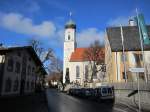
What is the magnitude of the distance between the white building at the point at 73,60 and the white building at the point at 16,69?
120ft

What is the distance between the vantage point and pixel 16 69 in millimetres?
36375

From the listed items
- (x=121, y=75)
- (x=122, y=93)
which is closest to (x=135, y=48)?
(x=121, y=75)

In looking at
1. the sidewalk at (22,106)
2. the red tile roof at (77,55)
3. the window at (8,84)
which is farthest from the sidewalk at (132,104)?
the red tile roof at (77,55)

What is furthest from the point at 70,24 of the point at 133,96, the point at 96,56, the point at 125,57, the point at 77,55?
the point at 133,96

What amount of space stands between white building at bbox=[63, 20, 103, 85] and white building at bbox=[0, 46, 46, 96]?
1445 inches

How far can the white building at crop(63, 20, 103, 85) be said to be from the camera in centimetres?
8579

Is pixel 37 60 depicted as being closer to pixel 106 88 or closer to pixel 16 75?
pixel 16 75

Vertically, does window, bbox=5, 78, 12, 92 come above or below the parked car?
above

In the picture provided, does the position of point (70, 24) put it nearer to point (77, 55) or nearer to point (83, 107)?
point (77, 55)

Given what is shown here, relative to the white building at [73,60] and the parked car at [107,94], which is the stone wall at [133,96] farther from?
the white building at [73,60]

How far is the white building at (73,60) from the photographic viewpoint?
8579cm

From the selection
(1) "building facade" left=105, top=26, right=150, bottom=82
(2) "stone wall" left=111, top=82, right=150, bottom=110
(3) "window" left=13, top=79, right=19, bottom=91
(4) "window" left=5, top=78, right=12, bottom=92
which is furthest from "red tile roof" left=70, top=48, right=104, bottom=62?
(2) "stone wall" left=111, top=82, right=150, bottom=110

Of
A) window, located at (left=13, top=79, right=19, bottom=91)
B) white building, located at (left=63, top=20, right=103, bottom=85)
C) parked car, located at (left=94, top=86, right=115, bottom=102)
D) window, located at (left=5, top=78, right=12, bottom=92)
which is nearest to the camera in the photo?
parked car, located at (left=94, top=86, right=115, bottom=102)

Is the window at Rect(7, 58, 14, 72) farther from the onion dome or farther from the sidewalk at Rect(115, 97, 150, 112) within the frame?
the onion dome
